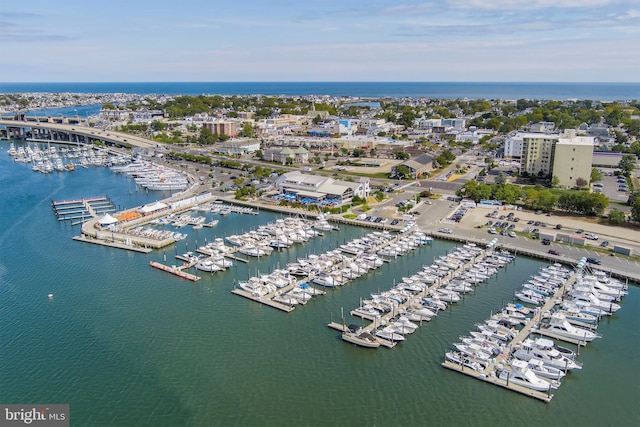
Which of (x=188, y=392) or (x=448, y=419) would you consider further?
(x=188, y=392)

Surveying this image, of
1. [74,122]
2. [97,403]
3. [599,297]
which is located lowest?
[97,403]

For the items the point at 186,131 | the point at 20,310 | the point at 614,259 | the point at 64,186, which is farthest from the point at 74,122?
the point at 614,259

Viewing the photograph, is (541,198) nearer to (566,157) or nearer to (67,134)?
(566,157)

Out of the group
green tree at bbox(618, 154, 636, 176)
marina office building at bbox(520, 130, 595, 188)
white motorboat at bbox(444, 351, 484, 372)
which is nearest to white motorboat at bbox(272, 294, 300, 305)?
white motorboat at bbox(444, 351, 484, 372)

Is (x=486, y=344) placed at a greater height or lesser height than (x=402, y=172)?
lesser

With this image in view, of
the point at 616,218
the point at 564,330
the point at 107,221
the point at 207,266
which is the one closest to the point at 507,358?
the point at 564,330

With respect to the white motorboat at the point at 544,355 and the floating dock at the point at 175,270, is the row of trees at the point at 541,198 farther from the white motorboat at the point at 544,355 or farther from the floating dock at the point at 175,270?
the floating dock at the point at 175,270

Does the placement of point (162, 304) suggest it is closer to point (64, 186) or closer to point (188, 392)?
point (188, 392)

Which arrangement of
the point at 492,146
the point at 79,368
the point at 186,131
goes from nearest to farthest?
the point at 79,368
the point at 492,146
the point at 186,131
